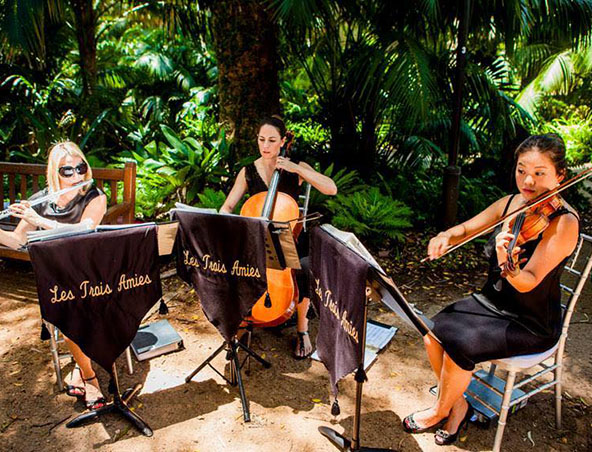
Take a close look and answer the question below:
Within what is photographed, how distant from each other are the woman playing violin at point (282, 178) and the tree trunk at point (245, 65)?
2111mm

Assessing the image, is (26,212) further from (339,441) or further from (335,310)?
(339,441)

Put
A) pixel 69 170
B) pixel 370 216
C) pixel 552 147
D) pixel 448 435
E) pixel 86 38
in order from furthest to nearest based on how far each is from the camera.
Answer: pixel 86 38 < pixel 370 216 < pixel 69 170 < pixel 448 435 < pixel 552 147

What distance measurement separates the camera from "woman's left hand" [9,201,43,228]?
2654mm

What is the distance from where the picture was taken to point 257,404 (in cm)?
290

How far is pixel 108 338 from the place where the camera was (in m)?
2.54

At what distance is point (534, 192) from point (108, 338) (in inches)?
96.9

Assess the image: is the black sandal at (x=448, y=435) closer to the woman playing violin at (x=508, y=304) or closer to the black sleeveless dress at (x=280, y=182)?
the woman playing violin at (x=508, y=304)

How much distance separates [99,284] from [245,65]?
3619mm

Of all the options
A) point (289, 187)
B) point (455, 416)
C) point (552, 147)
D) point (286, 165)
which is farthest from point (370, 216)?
point (552, 147)

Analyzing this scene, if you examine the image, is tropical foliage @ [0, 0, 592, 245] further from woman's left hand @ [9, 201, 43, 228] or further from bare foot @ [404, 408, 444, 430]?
bare foot @ [404, 408, 444, 430]

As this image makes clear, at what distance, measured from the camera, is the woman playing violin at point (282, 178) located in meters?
3.29

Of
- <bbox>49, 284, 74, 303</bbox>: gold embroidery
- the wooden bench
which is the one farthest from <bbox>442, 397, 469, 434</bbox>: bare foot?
the wooden bench

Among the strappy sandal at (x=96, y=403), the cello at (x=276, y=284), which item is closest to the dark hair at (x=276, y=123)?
the cello at (x=276, y=284)

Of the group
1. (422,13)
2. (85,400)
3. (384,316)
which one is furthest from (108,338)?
(422,13)
